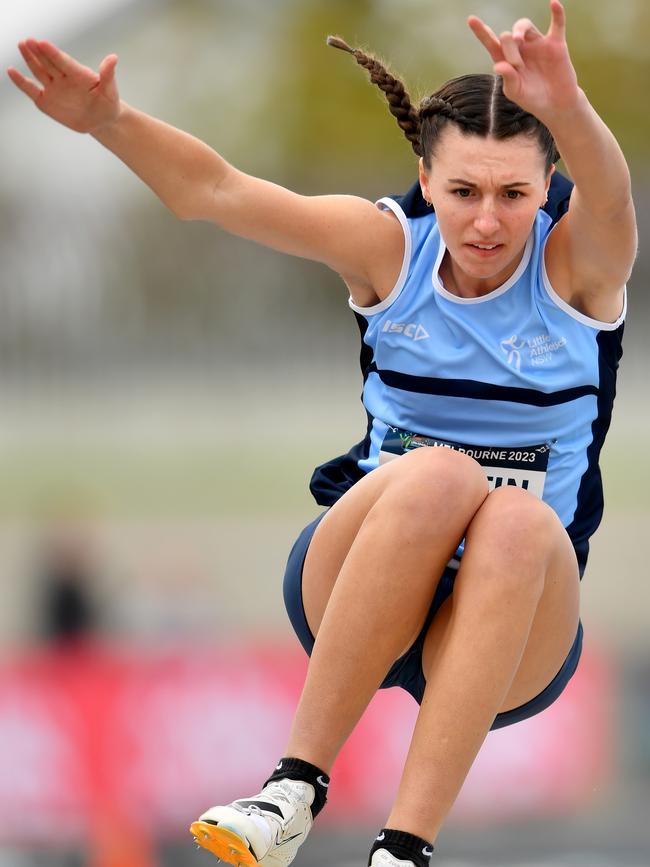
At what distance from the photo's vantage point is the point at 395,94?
A: 3734 millimetres

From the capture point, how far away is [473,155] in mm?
3395

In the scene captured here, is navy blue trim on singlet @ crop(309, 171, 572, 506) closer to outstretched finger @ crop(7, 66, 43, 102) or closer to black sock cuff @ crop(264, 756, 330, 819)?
black sock cuff @ crop(264, 756, 330, 819)

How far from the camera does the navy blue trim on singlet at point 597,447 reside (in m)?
3.65

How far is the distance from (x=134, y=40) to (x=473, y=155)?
1540 centimetres

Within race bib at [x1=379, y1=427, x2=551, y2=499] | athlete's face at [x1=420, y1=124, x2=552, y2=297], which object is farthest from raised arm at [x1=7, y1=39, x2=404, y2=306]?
race bib at [x1=379, y1=427, x2=551, y2=499]

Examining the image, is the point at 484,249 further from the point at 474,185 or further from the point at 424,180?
the point at 424,180

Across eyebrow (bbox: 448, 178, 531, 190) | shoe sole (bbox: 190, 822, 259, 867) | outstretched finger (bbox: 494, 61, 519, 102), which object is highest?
outstretched finger (bbox: 494, 61, 519, 102)

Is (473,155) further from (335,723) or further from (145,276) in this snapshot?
(145,276)

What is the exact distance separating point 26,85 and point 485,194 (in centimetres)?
104

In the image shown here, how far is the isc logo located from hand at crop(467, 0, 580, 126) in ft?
2.21

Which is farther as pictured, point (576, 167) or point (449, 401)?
point (449, 401)

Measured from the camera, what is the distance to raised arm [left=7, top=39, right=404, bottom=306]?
11.6 ft

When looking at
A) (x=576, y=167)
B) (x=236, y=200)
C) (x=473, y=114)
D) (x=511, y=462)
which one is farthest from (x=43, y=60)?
(x=511, y=462)

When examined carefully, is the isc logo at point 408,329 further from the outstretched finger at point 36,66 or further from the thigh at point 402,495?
the outstretched finger at point 36,66
